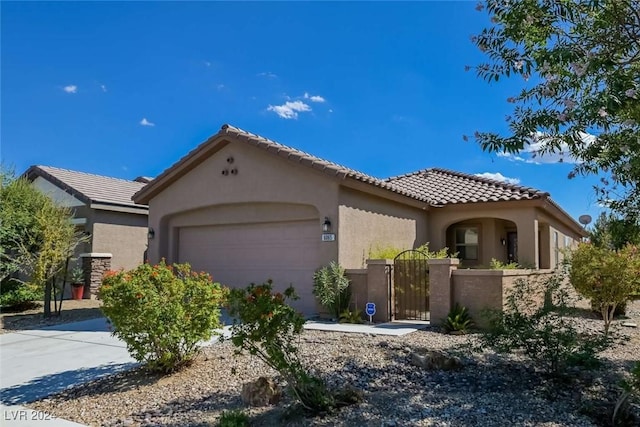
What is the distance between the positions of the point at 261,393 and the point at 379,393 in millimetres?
1524

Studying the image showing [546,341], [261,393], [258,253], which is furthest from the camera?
[258,253]

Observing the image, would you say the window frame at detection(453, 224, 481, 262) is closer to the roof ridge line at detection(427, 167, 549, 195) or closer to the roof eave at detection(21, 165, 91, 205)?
the roof ridge line at detection(427, 167, 549, 195)

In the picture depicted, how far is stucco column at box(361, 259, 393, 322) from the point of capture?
457 inches

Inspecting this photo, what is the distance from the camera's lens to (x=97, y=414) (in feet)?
19.4

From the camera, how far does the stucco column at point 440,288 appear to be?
1060 cm

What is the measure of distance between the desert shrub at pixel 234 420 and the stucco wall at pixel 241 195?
23.9ft

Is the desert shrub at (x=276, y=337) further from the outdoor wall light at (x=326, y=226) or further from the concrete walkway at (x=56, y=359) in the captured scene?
the outdoor wall light at (x=326, y=226)

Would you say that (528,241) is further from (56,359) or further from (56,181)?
(56,181)

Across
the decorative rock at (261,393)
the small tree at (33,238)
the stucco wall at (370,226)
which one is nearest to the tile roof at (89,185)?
the small tree at (33,238)

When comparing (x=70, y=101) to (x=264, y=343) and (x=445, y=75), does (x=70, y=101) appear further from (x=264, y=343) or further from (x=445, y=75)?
(x=264, y=343)

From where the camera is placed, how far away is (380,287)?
1166 cm

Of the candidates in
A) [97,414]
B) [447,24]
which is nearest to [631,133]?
[447,24]

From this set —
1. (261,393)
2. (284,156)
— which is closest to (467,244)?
(284,156)

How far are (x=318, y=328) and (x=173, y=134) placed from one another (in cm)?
1174
